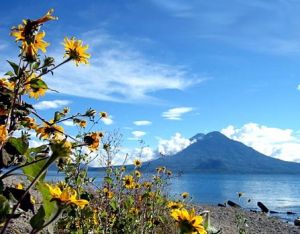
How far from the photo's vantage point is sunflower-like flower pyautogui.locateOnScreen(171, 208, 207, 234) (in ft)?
4.48

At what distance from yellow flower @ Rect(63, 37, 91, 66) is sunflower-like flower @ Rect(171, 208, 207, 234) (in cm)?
65

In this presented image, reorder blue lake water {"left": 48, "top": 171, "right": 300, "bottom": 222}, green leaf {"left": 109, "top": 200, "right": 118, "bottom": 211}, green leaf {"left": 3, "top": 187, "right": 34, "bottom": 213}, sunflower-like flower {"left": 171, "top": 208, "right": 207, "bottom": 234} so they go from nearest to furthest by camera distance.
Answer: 1. green leaf {"left": 3, "top": 187, "right": 34, "bottom": 213}
2. sunflower-like flower {"left": 171, "top": 208, "right": 207, "bottom": 234}
3. green leaf {"left": 109, "top": 200, "right": 118, "bottom": 211}
4. blue lake water {"left": 48, "top": 171, "right": 300, "bottom": 222}

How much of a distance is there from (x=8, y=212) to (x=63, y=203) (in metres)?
0.14

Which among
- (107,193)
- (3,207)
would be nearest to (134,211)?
(107,193)

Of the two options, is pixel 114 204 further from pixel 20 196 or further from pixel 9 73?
pixel 20 196

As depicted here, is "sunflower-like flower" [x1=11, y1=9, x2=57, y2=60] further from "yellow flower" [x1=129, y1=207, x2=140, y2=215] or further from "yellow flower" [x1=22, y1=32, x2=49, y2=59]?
"yellow flower" [x1=129, y1=207, x2=140, y2=215]

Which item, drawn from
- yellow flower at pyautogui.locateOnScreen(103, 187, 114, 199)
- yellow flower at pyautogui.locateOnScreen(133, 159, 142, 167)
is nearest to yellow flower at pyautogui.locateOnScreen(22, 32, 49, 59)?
yellow flower at pyautogui.locateOnScreen(103, 187, 114, 199)

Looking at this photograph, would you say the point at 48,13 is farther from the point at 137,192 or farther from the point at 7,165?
the point at 137,192

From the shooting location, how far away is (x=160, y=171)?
6598 millimetres

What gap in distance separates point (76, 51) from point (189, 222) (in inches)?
28.9

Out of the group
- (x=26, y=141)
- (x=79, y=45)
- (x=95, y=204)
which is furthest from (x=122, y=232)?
(x=26, y=141)

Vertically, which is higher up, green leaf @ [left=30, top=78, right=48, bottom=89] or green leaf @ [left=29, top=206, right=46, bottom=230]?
green leaf @ [left=30, top=78, right=48, bottom=89]

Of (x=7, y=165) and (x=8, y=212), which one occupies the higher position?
(x=7, y=165)

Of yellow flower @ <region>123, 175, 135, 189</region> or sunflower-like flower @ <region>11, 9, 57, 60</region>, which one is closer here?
sunflower-like flower @ <region>11, 9, 57, 60</region>
